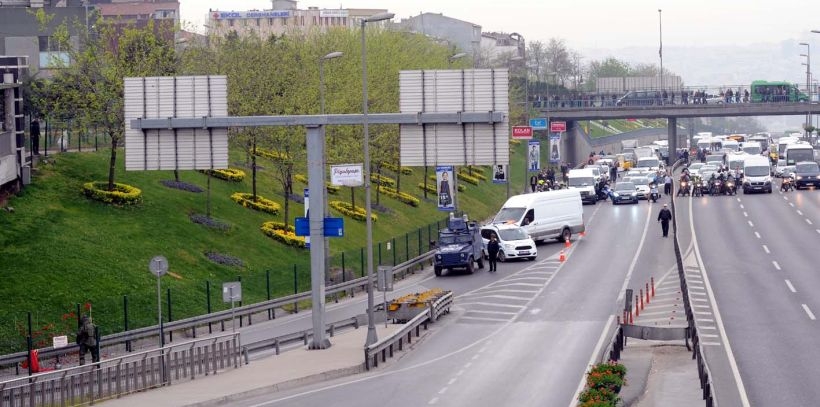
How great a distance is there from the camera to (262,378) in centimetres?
3341

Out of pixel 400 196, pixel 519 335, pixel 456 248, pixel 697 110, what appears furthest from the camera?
pixel 697 110

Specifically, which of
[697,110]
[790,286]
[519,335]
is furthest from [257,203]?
[697,110]

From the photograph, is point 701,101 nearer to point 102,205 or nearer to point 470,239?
point 470,239

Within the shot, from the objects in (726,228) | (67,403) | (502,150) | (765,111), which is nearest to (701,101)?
(765,111)

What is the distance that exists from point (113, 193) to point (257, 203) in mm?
10557

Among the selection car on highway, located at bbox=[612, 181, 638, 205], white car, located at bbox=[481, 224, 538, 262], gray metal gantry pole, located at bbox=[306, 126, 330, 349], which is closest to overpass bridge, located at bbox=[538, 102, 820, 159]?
car on highway, located at bbox=[612, 181, 638, 205]

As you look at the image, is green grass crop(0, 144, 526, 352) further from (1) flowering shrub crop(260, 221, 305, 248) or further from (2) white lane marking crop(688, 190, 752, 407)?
(2) white lane marking crop(688, 190, 752, 407)

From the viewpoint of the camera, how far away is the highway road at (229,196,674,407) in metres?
31.0

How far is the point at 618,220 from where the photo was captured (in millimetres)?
78000

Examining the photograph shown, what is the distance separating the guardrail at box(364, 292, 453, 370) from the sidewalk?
0.41 m

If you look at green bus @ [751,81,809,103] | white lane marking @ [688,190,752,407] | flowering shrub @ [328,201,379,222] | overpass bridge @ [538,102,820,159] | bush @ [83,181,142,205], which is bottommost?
white lane marking @ [688,190,752,407]

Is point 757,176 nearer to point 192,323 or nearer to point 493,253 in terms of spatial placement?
point 493,253

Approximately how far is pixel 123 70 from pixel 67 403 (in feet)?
94.2

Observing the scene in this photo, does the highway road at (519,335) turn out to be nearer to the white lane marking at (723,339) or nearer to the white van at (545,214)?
the white van at (545,214)
